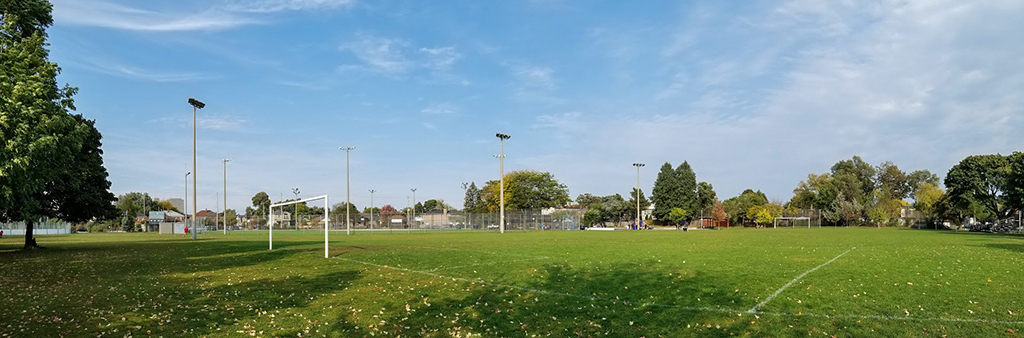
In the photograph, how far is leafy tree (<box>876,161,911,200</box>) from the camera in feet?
401

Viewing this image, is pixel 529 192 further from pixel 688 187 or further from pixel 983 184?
pixel 983 184

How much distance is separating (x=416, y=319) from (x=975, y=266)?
17077 mm

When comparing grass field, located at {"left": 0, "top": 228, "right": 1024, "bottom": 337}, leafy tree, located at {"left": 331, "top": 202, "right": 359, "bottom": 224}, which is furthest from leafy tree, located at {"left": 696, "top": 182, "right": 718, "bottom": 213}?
grass field, located at {"left": 0, "top": 228, "right": 1024, "bottom": 337}

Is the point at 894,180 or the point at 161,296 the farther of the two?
the point at 894,180

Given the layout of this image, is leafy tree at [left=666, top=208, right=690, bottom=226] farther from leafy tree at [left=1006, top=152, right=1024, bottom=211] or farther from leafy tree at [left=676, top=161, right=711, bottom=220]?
leafy tree at [left=1006, top=152, right=1024, bottom=211]

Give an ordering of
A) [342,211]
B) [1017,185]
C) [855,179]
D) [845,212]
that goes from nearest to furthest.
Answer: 1. [1017,185]
2. [845,212]
3. [855,179]
4. [342,211]

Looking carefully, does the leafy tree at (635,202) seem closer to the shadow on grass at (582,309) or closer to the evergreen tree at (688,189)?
the evergreen tree at (688,189)

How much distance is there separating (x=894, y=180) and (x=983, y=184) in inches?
2601

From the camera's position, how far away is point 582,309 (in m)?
10.1

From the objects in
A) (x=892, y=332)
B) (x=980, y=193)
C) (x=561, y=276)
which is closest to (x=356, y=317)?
(x=561, y=276)

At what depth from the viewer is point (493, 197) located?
10750 centimetres

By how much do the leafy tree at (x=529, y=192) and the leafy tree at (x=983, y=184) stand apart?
60311mm

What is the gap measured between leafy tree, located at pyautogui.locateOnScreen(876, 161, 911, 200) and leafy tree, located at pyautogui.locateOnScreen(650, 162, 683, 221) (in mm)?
47165

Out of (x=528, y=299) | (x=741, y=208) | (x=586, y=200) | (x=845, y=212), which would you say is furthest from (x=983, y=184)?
Result: (x=586, y=200)
